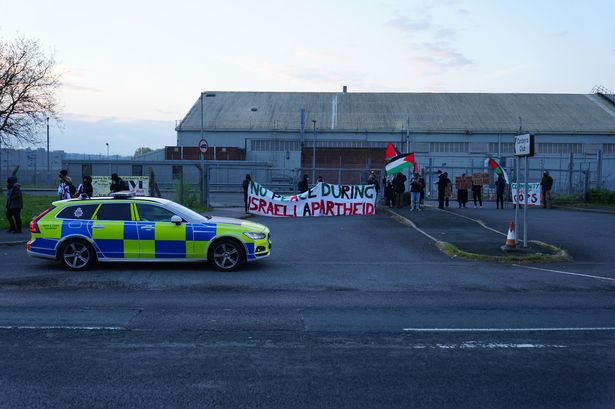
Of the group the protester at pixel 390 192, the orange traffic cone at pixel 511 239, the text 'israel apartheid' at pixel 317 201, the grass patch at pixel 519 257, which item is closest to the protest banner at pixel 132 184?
the text 'israel apartheid' at pixel 317 201

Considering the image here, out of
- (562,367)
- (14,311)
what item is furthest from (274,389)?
(14,311)

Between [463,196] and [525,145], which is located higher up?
[525,145]

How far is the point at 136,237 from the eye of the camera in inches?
475

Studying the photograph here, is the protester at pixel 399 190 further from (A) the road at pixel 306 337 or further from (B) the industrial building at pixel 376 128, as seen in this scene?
(B) the industrial building at pixel 376 128

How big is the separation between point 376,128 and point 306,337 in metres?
49.1

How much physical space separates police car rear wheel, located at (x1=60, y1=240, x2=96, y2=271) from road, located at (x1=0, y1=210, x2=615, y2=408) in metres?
0.27

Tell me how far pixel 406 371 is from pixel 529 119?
5472 centimetres

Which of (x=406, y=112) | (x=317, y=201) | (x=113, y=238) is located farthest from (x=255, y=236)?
(x=406, y=112)

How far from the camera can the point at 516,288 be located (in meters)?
10.8

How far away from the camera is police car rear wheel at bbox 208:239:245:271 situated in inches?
478

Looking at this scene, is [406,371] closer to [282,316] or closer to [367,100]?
[282,316]

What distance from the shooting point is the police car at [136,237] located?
12.1 m

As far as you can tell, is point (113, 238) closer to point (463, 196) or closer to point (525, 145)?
point (525, 145)

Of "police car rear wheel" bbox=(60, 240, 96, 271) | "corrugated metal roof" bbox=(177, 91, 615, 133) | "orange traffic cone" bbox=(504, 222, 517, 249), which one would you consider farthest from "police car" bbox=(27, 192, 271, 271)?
"corrugated metal roof" bbox=(177, 91, 615, 133)
